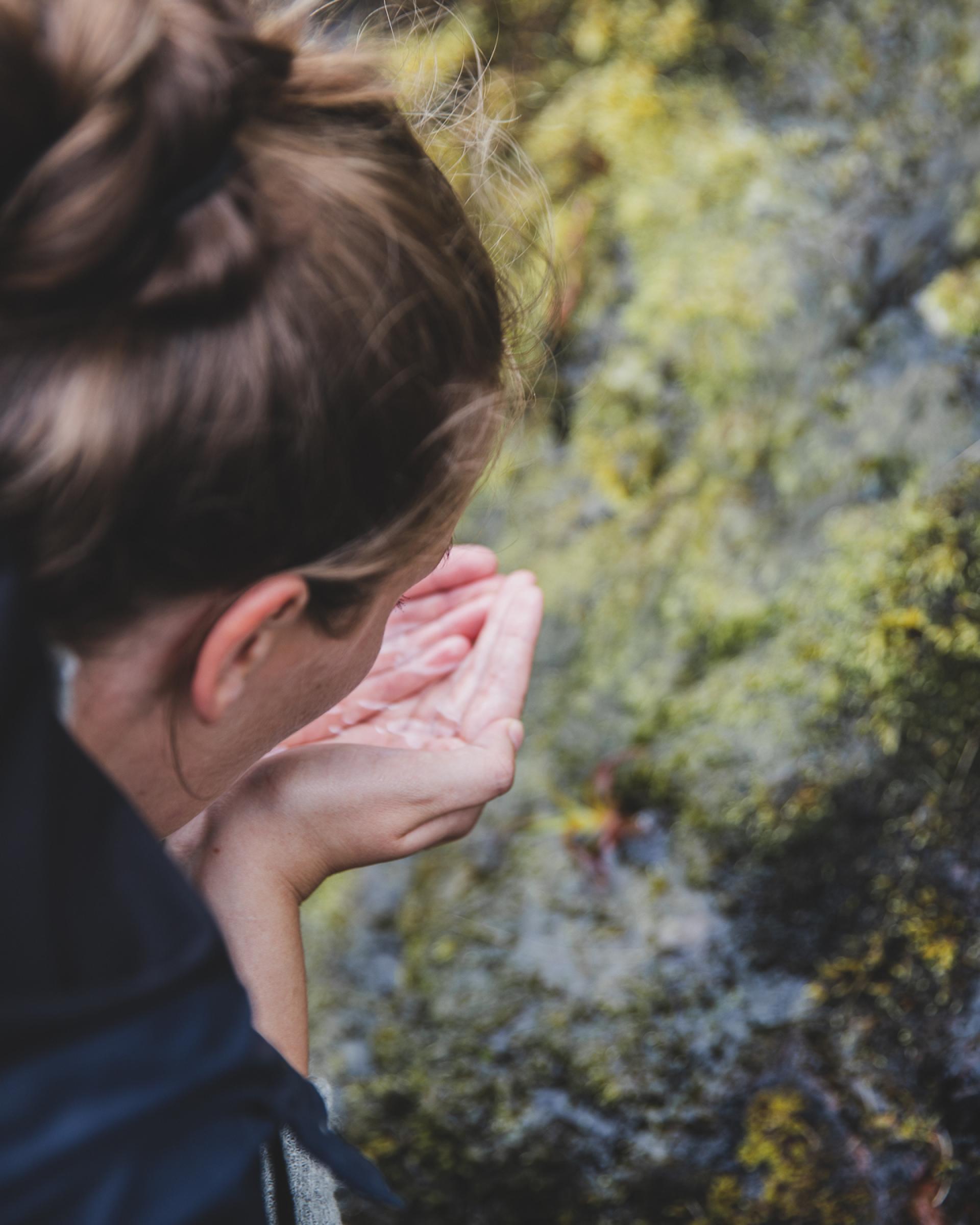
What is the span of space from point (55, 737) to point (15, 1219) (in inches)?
17.9

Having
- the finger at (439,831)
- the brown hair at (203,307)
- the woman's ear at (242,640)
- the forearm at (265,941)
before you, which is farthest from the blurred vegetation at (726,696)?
the woman's ear at (242,640)

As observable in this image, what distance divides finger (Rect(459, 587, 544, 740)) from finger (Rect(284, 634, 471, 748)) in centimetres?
10

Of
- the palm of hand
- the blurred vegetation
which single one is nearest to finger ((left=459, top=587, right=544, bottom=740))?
the palm of hand

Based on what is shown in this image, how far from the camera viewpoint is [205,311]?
99 centimetres

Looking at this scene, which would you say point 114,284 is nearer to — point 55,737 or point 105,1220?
point 55,737

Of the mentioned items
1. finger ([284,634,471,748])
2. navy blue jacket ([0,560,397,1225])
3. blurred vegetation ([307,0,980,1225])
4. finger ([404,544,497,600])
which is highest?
navy blue jacket ([0,560,397,1225])

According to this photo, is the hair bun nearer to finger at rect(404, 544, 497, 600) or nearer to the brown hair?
the brown hair

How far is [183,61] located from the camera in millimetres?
967

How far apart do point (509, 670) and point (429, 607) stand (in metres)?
0.29

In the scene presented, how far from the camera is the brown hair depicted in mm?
910

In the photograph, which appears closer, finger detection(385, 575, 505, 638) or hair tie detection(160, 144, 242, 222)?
hair tie detection(160, 144, 242, 222)

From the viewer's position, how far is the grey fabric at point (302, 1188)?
1477 mm

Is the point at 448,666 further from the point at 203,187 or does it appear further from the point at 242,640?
the point at 203,187

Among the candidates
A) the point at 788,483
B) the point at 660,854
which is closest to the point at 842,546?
the point at 788,483
